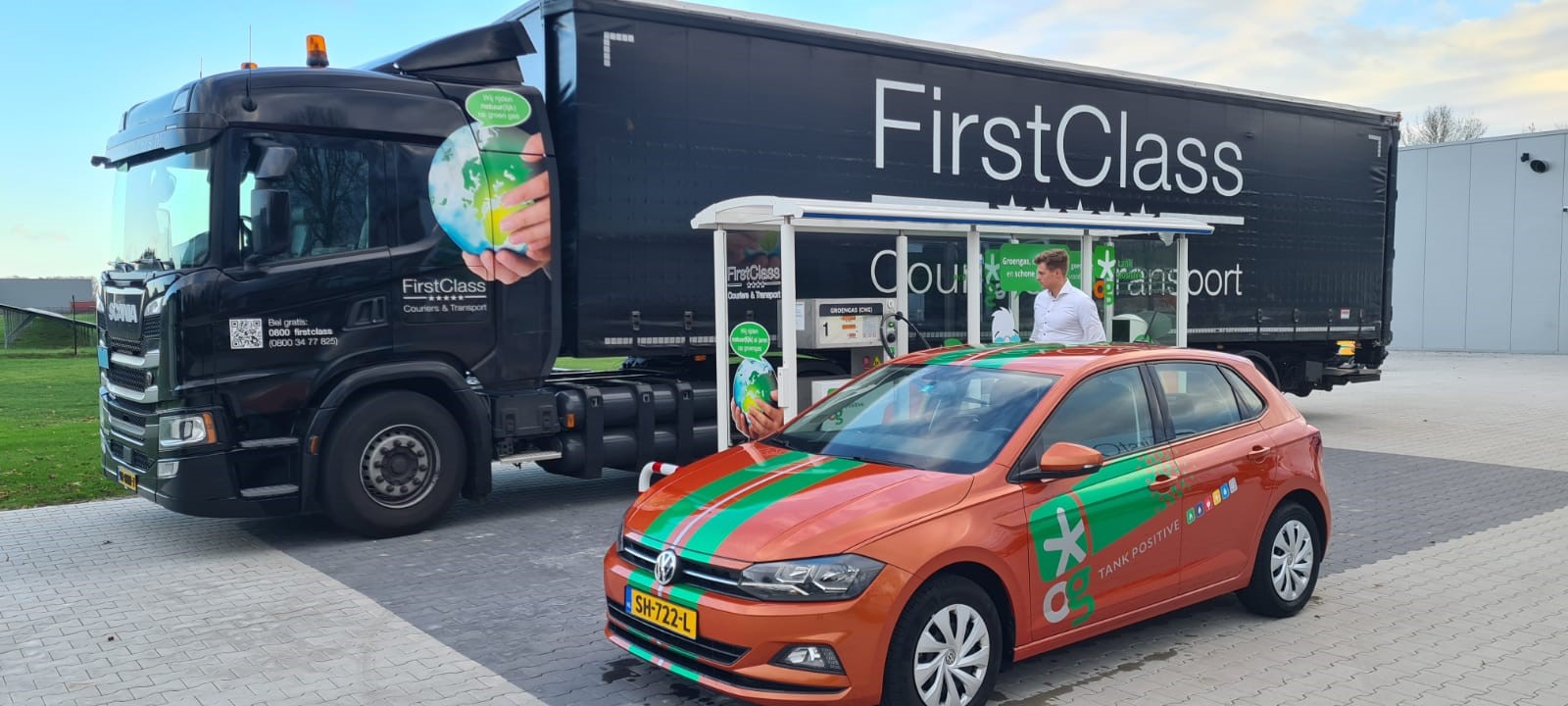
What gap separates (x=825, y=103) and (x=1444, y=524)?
227 inches

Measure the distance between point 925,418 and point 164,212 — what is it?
17.6 ft

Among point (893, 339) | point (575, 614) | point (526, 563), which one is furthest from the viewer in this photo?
point (893, 339)

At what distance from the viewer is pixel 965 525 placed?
14.0 feet

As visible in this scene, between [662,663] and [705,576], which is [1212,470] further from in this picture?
[662,663]

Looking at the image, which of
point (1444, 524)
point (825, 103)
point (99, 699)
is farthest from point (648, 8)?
point (1444, 524)

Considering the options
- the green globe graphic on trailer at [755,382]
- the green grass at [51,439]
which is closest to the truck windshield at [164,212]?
the green grass at [51,439]

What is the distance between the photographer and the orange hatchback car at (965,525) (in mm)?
4000

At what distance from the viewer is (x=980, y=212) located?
29.0 ft

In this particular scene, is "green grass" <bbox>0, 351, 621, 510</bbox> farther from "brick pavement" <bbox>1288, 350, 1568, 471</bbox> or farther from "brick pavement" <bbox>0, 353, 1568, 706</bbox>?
"brick pavement" <bbox>1288, 350, 1568, 471</bbox>

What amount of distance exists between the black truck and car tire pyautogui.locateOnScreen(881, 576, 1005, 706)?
4.73 m

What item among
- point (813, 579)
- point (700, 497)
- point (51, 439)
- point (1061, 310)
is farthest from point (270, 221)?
point (51, 439)

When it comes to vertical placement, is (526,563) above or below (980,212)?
below

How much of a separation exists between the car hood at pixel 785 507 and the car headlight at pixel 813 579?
4 cm

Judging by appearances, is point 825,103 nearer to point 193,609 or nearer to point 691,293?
point 691,293
